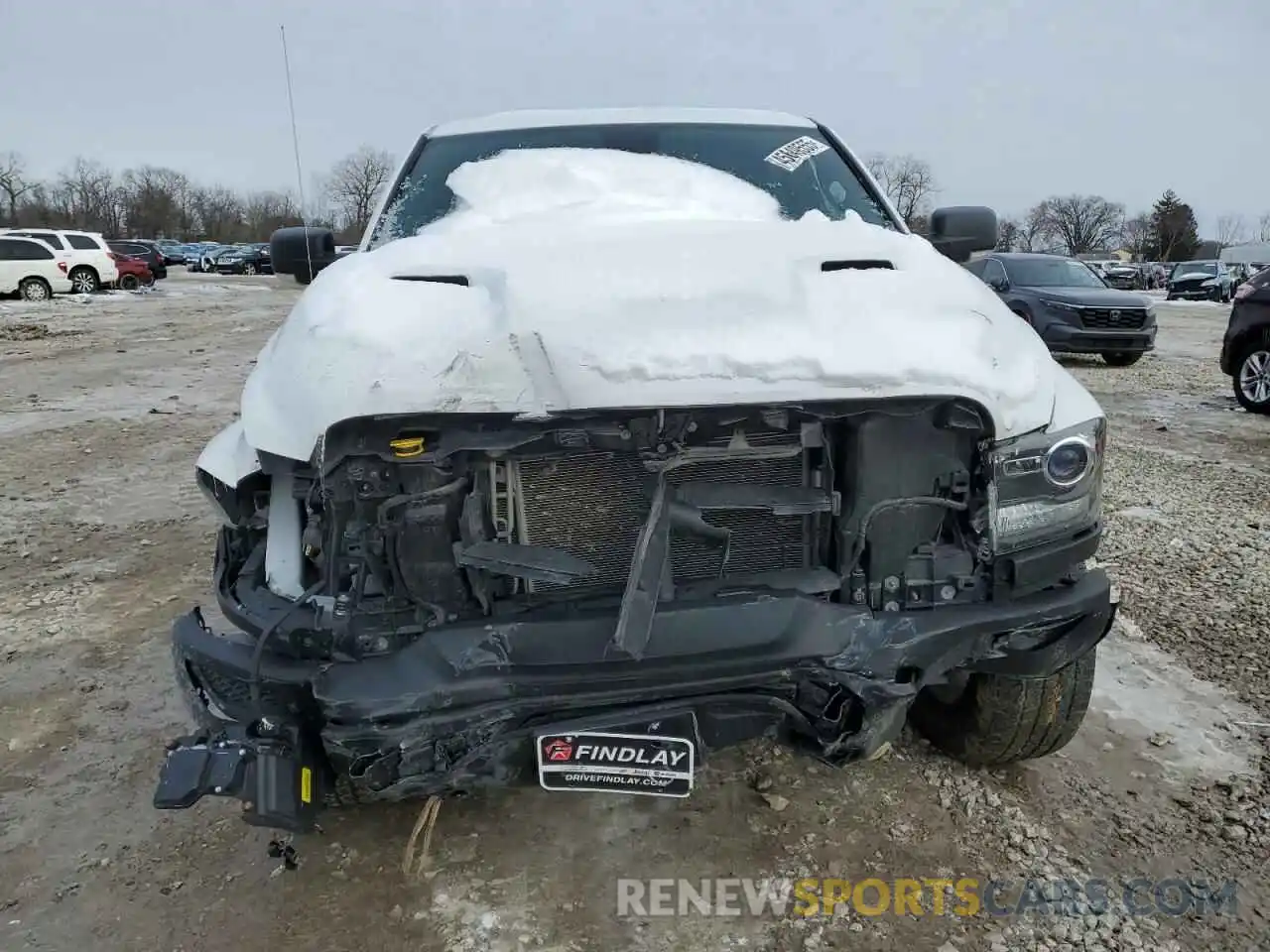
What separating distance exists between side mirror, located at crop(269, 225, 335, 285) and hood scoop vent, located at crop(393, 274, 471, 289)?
1635mm

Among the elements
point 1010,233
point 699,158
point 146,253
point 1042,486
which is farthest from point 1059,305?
point 1010,233

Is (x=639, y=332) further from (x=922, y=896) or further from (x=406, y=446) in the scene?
(x=922, y=896)

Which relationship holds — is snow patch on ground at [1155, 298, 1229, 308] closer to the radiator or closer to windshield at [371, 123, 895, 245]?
windshield at [371, 123, 895, 245]

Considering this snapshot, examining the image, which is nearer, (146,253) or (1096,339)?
(1096,339)

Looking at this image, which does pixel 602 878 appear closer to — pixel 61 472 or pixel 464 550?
pixel 464 550

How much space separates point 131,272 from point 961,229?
29015 mm

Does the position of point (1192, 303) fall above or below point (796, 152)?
below

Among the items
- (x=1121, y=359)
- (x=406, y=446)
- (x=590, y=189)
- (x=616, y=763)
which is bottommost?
(x=1121, y=359)

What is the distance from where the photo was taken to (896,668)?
6.70 feet

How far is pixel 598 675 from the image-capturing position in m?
1.93

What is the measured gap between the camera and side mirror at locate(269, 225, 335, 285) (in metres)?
3.80

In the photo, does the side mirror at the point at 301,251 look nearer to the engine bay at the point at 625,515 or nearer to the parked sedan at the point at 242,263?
the engine bay at the point at 625,515

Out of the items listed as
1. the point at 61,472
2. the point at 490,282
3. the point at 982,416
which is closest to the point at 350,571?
the point at 490,282

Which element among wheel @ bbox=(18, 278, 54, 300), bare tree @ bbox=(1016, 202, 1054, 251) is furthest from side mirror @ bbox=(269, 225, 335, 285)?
bare tree @ bbox=(1016, 202, 1054, 251)
